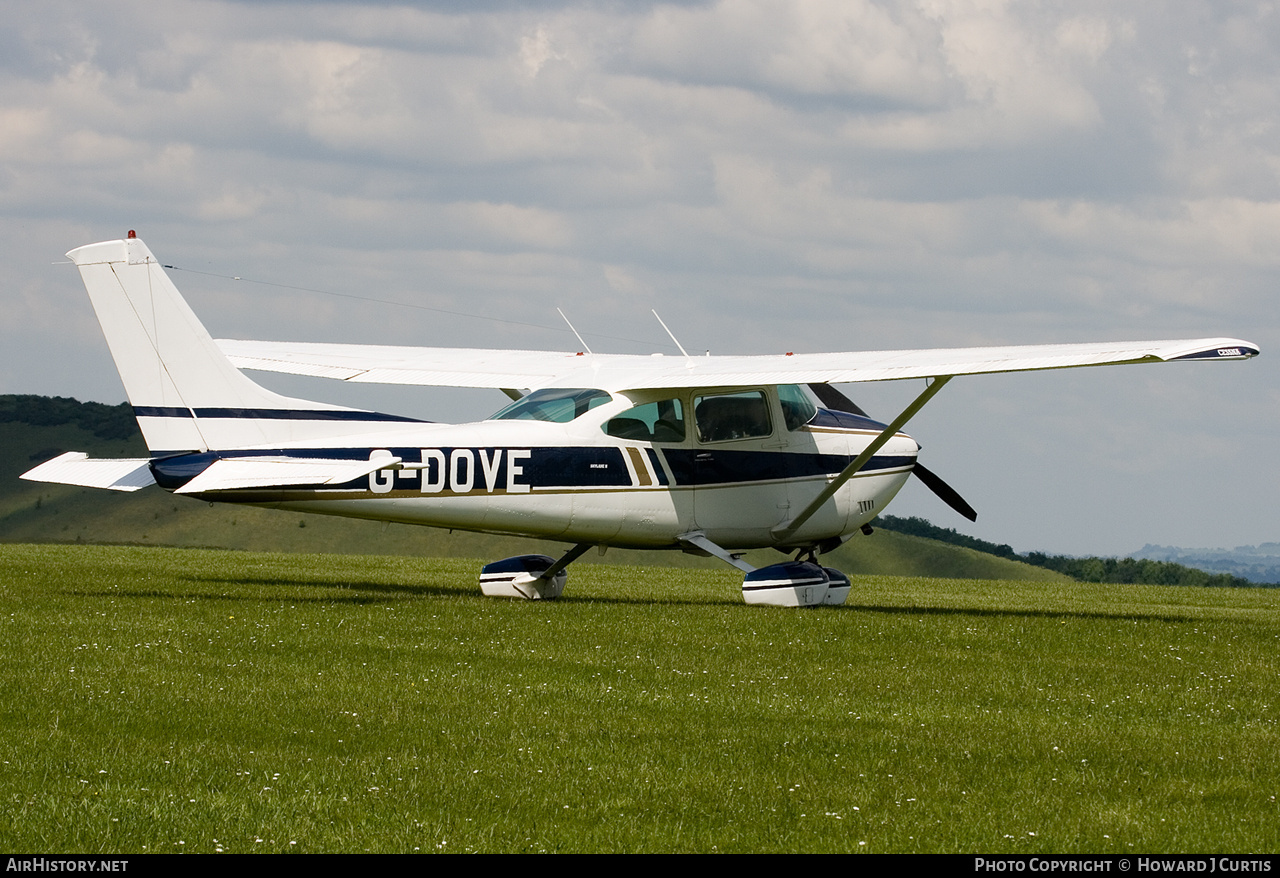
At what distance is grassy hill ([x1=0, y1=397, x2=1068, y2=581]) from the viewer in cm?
6419

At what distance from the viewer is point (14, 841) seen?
6059 millimetres

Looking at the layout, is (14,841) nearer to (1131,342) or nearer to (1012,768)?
(1012,768)

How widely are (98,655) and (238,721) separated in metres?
2.52

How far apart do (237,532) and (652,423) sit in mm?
55715

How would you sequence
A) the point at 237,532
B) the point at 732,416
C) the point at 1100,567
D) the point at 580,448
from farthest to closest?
the point at 237,532
the point at 1100,567
the point at 732,416
the point at 580,448

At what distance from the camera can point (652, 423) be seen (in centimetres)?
1579

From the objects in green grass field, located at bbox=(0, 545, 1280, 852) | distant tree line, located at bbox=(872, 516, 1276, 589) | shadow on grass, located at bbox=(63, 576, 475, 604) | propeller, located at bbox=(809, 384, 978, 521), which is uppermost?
propeller, located at bbox=(809, 384, 978, 521)

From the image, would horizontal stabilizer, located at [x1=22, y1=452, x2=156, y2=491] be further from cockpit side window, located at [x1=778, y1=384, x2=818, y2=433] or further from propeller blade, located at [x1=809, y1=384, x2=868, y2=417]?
propeller blade, located at [x1=809, y1=384, x2=868, y2=417]

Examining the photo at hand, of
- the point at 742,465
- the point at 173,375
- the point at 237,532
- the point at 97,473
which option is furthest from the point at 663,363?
the point at 237,532

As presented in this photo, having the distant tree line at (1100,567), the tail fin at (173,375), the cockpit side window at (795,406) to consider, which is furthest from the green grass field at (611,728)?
the distant tree line at (1100,567)

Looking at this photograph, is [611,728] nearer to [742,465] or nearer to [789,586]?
[789,586]

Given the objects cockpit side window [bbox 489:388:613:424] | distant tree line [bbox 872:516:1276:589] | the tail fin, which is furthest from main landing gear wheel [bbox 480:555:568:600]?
distant tree line [bbox 872:516:1276:589]

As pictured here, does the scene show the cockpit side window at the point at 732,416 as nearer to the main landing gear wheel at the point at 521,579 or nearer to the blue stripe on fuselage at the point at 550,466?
the blue stripe on fuselage at the point at 550,466

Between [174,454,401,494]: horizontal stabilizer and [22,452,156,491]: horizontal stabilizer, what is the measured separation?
663 millimetres
